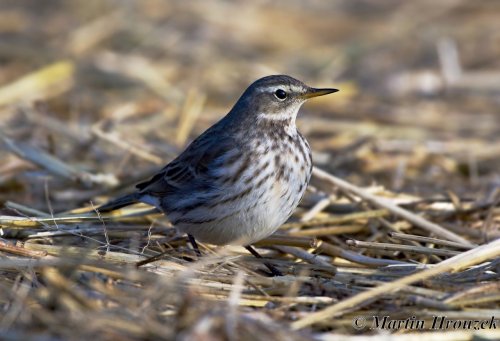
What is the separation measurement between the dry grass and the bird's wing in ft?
1.13

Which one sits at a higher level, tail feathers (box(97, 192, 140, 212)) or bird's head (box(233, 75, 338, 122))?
bird's head (box(233, 75, 338, 122))

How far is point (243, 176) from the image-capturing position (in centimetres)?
589

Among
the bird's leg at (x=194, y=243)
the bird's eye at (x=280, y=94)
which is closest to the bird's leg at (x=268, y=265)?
the bird's leg at (x=194, y=243)

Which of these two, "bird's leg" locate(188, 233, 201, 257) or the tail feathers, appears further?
the tail feathers

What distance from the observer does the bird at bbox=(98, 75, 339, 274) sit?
230 inches

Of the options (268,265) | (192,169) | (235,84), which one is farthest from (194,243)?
(235,84)

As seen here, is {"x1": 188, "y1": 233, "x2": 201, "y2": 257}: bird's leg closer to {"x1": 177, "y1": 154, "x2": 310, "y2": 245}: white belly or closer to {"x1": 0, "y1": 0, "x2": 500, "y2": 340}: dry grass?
{"x1": 0, "y1": 0, "x2": 500, "y2": 340}: dry grass

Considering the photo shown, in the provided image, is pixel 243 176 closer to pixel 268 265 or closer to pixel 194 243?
pixel 268 265

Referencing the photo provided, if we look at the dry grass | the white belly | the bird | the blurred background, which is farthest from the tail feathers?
the white belly

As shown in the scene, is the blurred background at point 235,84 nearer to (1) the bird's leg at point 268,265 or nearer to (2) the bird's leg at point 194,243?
(2) the bird's leg at point 194,243

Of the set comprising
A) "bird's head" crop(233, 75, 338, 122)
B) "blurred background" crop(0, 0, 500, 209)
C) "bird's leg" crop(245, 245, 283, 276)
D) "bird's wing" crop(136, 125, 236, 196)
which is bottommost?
"bird's leg" crop(245, 245, 283, 276)

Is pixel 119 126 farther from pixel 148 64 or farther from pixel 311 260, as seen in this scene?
pixel 311 260

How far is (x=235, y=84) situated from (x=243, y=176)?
19.4 ft

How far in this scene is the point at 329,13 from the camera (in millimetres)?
14773
